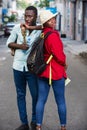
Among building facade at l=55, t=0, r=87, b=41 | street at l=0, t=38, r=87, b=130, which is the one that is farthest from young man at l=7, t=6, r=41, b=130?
building facade at l=55, t=0, r=87, b=41

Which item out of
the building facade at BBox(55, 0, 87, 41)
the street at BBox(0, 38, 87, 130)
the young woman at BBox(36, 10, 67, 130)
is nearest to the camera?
the young woman at BBox(36, 10, 67, 130)

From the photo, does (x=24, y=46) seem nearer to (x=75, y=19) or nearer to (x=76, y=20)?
(x=76, y=20)

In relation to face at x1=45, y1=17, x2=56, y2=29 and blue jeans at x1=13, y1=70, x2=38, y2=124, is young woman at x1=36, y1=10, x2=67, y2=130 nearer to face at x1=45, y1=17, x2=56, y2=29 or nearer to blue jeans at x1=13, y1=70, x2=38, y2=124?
face at x1=45, y1=17, x2=56, y2=29

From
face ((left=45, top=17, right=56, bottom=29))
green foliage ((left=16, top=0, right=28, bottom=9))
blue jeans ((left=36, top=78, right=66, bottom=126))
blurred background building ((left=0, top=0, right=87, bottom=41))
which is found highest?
face ((left=45, top=17, right=56, bottom=29))

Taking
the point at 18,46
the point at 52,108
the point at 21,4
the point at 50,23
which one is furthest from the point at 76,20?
the point at 21,4

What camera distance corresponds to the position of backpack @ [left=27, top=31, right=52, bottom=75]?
5762mm

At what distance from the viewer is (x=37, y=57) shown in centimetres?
580

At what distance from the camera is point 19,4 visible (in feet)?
640

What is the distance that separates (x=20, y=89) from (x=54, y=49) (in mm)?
911

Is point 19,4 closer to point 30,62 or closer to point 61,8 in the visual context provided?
point 61,8

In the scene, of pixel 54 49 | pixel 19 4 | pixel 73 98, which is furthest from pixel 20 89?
pixel 19 4

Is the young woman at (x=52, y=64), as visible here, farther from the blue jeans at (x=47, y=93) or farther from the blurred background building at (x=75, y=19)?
the blurred background building at (x=75, y=19)

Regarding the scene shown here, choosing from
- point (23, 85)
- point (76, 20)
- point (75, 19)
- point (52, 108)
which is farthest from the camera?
point (75, 19)

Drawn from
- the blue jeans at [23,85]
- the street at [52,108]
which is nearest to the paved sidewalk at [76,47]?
the street at [52,108]
